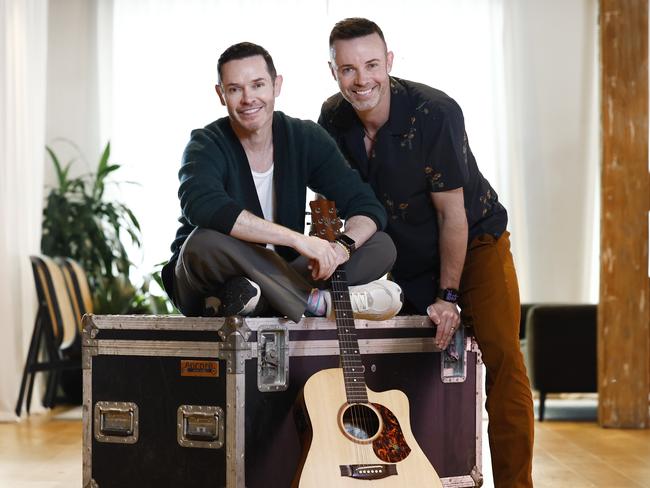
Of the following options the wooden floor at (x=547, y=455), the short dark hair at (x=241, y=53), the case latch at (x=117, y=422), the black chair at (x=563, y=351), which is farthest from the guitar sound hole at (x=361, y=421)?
the black chair at (x=563, y=351)

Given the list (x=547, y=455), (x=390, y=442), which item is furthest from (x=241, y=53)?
(x=547, y=455)

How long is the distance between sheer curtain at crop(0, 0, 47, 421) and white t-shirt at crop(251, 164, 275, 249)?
271 centimetres

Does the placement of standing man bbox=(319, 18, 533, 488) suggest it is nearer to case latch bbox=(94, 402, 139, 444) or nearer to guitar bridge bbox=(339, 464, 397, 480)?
guitar bridge bbox=(339, 464, 397, 480)


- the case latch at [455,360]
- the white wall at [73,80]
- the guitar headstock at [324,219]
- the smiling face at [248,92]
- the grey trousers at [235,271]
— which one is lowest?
the case latch at [455,360]

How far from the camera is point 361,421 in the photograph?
2.42 meters

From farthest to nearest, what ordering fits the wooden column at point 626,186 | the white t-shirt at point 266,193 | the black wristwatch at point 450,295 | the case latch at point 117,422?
the wooden column at point 626,186, the black wristwatch at point 450,295, the white t-shirt at point 266,193, the case latch at point 117,422

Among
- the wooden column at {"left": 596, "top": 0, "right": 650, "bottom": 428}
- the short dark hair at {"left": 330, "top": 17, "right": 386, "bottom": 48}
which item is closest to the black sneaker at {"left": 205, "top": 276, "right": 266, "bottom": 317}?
the short dark hair at {"left": 330, "top": 17, "right": 386, "bottom": 48}

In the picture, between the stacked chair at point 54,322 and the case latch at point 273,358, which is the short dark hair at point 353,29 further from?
the stacked chair at point 54,322

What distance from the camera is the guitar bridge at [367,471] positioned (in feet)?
7.48

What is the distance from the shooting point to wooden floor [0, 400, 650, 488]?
3.34 metres

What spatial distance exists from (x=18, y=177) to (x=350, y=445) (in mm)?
3328

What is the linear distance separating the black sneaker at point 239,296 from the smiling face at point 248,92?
446 millimetres

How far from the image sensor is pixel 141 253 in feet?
20.8

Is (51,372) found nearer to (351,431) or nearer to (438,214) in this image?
(438,214)
